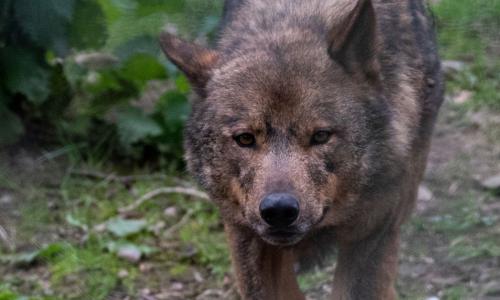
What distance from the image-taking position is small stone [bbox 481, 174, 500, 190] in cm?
612

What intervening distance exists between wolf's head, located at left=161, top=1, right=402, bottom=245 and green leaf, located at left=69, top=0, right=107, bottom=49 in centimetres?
212

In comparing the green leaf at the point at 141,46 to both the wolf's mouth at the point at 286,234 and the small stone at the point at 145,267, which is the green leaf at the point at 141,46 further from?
the wolf's mouth at the point at 286,234

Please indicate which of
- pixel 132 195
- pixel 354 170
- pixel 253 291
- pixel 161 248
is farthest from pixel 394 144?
pixel 132 195

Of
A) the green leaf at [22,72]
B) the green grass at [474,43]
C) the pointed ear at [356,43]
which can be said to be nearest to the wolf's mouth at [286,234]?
the pointed ear at [356,43]

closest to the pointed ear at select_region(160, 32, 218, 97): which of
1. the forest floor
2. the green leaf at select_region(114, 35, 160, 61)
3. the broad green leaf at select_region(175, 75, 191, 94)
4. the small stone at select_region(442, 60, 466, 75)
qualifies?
the forest floor

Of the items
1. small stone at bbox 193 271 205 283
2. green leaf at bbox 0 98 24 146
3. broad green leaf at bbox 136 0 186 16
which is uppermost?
broad green leaf at bbox 136 0 186 16

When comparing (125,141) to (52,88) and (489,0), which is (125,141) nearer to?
(52,88)

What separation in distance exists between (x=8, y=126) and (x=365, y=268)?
3.07 meters

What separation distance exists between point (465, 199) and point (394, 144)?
185 cm

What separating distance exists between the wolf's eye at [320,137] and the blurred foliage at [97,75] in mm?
2222

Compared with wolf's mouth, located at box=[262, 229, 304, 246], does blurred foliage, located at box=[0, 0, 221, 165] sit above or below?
below

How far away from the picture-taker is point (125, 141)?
22.5ft

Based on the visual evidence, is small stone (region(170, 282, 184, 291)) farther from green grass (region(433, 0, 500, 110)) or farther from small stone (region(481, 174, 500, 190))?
green grass (region(433, 0, 500, 110))

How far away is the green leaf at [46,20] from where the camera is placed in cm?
630
